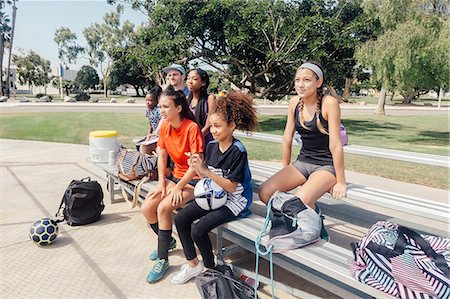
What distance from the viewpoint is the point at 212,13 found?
1395 cm

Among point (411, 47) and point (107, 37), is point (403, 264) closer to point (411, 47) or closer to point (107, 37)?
point (411, 47)

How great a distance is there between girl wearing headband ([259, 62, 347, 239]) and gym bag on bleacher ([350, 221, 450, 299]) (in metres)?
0.77

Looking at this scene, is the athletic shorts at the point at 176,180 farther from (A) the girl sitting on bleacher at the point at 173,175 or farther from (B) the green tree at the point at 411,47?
(B) the green tree at the point at 411,47

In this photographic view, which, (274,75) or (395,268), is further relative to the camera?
(274,75)

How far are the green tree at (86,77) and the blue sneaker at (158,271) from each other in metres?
66.3

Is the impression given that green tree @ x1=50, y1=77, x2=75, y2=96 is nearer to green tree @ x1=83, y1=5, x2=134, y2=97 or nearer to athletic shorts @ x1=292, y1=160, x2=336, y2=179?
green tree @ x1=83, y1=5, x2=134, y2=97

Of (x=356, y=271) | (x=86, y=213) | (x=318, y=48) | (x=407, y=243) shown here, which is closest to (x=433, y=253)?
(x=407, y=243)

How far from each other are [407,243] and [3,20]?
57564 millimetres

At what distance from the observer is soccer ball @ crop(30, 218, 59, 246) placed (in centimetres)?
347

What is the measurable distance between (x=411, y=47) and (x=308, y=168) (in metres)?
9.81

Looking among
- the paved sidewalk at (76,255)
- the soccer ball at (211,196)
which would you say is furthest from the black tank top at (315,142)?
the paved sidewalk at (76,255)

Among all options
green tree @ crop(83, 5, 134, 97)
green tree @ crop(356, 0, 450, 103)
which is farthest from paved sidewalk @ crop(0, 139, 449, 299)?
green tree @ crop(83, 5, 134, 97)

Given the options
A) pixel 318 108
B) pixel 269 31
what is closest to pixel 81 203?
pixel 318 108

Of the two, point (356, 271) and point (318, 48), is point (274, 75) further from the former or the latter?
point (356, 271)
